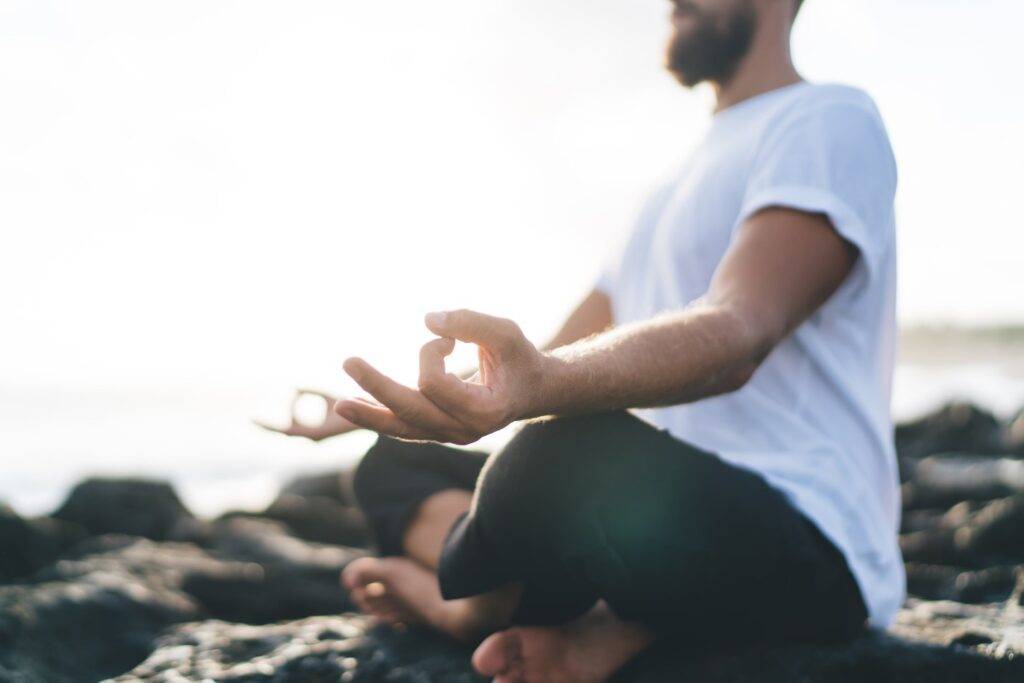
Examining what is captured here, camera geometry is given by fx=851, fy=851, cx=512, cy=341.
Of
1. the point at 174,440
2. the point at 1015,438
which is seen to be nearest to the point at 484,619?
the point at 1015,438

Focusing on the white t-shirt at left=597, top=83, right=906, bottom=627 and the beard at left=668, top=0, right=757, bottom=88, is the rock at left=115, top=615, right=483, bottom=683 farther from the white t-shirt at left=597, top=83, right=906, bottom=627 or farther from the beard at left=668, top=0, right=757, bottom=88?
the beard at left=668, top=0, right=757, bottom=88

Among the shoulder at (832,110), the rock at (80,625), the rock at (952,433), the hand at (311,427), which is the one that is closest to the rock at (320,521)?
the rock at (80,625)

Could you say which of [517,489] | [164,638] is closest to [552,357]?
[517,489]

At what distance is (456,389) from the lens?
4.15 feet

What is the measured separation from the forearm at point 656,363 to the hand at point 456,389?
71 millimetres

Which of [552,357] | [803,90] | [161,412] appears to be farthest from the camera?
[161,412]

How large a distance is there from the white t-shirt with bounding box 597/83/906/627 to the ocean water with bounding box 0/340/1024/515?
7062 millimetres

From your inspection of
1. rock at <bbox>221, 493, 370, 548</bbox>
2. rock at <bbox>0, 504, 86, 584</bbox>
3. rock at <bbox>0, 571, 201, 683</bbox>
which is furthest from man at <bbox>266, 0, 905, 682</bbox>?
rock at <bbox>221, 493, 370, 548</bbox>

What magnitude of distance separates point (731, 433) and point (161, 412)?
897 inches

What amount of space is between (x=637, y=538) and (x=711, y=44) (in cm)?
181

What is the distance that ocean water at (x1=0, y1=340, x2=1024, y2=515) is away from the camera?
44.1ft

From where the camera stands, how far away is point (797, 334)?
223 cm

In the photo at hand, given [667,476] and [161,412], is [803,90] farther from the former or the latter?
[161,412]

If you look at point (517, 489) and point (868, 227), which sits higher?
point (868, 227)
